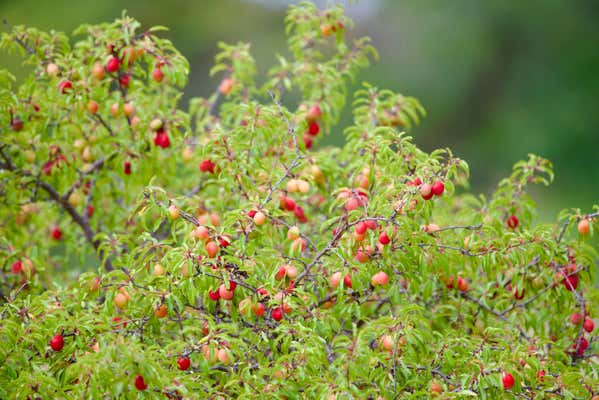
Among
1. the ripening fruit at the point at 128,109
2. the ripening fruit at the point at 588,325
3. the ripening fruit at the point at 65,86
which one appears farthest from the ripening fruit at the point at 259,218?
the ripening fruit at the point at 588,325

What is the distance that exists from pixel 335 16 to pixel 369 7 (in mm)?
9841

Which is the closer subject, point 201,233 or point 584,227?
point 201,233

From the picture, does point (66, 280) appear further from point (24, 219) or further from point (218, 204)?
point (218, 204)

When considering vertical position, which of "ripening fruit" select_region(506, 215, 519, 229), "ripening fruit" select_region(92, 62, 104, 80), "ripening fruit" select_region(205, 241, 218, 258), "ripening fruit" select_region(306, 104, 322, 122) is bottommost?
"ripening fruit" select_region(205, 241, 218, 258)

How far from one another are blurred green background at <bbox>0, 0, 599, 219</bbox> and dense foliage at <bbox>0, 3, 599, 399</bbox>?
29.1 feet

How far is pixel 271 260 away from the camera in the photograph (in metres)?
2.54

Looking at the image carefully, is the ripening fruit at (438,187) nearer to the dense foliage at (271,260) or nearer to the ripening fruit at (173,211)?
the dense foliage at (271,260)

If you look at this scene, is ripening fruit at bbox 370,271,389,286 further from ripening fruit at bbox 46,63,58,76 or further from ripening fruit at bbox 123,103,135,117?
ripening fruit at bbox 46,63,58,76

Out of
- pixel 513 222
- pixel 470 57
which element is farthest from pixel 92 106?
pixel 470 57

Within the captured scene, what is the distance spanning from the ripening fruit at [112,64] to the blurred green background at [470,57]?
9.12 metres

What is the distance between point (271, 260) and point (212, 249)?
10.6 inches

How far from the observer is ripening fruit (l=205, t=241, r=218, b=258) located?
2359mm

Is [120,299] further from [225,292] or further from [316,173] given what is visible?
[316,173]


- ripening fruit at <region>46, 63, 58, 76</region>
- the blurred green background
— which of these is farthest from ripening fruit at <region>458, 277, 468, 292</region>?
the blurred green background
